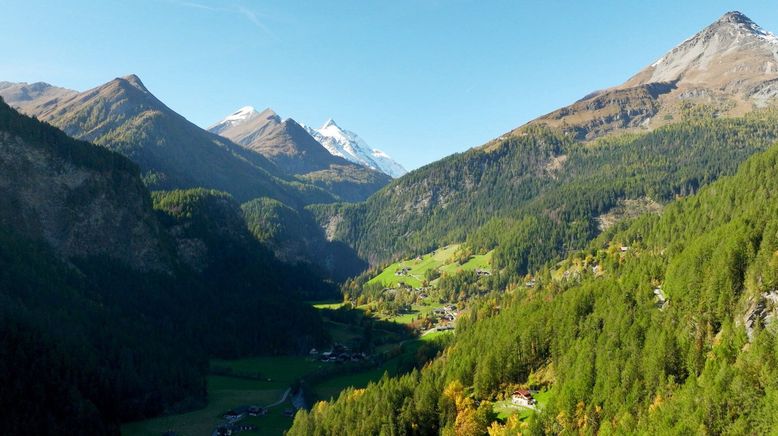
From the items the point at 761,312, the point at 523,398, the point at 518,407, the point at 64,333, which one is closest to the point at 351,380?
the point at 523,398

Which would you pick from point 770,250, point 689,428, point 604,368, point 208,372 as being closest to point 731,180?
point 770,250

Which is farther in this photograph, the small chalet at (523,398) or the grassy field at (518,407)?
the small chalet at (523,398)

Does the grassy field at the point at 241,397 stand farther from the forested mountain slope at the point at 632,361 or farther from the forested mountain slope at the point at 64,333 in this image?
the forested mountain slope at the point at 632,361

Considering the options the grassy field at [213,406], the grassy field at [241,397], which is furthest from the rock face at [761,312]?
the grassy field at [213,406]

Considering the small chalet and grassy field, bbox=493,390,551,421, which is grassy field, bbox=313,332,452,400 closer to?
grassy field, bbox=493,390,551,421

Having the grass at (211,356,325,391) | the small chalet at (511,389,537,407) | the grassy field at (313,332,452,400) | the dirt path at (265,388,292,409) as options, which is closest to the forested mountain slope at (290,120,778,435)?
the small chalet at (511,389,537,407)
